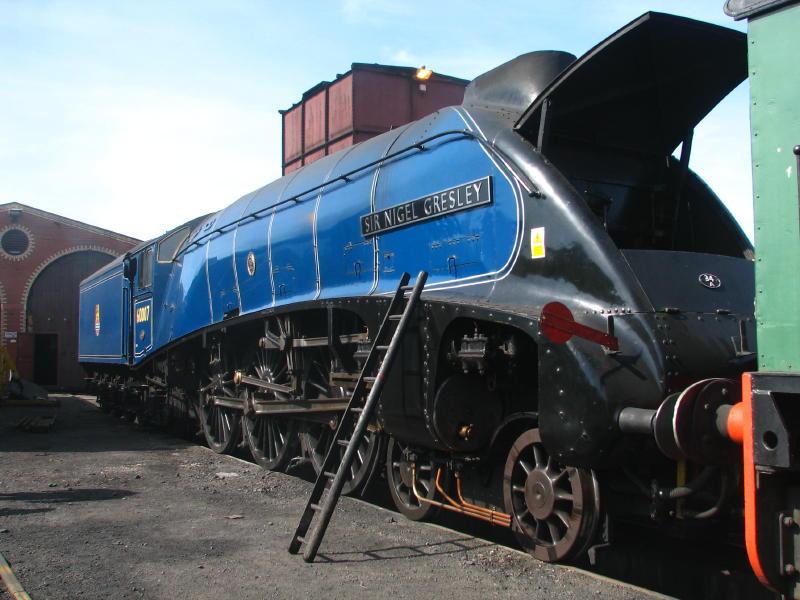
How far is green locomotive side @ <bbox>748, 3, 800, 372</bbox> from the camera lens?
2830 mm

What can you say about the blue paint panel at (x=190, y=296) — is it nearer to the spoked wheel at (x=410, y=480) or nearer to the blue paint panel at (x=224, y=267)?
the blue paint panel at (x=224, y=267)

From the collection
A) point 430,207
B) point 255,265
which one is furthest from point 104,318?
point 430,207

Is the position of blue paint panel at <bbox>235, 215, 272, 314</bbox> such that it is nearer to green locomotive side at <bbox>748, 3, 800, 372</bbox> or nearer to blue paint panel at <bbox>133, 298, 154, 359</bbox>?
blue paint panel at <bbox>133, 298, 154, 359</bbox>

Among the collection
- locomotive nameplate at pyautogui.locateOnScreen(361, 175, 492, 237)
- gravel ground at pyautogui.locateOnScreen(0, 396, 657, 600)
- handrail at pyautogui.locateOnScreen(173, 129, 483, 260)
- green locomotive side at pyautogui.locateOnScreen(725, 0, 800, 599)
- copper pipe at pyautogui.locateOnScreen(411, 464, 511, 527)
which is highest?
handrail at pyautogui.locateOnScreen(173, 129, 483, 260)

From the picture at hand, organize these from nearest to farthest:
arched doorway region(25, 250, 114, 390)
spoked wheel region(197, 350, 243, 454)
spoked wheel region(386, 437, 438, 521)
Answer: spoked wheel region(386, 437, 438, 521), spoked wheel region(197, 350, 243, 454), arched doorway region(25, 250, 114, 390)

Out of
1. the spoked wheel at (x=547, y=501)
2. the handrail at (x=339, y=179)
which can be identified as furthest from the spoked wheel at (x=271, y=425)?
the spoked wheel at (x=547, y=501)

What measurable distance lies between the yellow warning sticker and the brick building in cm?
2797

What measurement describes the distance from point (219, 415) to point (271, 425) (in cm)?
178

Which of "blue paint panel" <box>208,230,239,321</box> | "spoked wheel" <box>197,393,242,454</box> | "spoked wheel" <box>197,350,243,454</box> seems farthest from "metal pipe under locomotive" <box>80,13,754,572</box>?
"spoked wheel" <box>197,393,242,454</box>

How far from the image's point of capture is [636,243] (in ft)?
18.0

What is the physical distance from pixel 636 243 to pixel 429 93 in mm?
6486

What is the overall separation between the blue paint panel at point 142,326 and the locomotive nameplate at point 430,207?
696cm

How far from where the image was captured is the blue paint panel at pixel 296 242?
7543mm

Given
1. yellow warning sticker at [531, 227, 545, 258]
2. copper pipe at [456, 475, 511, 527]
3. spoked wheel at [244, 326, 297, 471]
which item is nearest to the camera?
yellow warning sticker at [531, 227, 545, 258]
